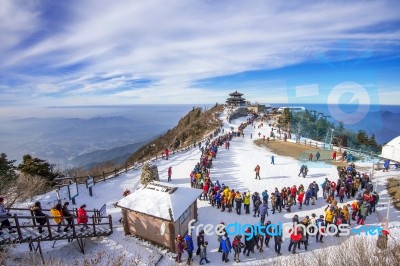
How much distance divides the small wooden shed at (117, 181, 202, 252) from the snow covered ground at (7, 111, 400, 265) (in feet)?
1.79

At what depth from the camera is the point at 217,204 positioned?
15.1 m

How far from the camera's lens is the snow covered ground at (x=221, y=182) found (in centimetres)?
1129

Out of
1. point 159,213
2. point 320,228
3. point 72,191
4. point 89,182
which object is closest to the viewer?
point 320,228

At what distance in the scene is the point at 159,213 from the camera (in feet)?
37.8

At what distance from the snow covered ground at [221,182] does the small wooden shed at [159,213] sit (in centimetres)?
55

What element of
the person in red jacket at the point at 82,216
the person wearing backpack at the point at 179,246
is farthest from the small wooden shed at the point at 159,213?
the person in red jacket at the point at 82,216

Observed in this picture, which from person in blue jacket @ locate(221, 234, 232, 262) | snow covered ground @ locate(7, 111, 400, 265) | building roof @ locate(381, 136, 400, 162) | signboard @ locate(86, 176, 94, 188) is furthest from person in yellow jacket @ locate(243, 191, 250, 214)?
building roof @ locate(381, 136, 400, 162)

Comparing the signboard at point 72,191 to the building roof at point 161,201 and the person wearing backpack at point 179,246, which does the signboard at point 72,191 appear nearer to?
the building roof at point 161,201

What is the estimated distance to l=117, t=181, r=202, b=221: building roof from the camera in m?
11.6

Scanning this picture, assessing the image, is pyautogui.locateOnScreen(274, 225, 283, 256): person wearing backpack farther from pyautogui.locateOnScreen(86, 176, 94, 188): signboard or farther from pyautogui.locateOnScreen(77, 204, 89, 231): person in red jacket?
pyautogui.locateOnScreen(86, 176, 94, 188): signboard

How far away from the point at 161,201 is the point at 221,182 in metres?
8.82

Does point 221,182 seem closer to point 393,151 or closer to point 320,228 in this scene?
point 320,228

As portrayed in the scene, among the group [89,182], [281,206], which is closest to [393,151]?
[281,206]

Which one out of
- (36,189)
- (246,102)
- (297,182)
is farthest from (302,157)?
(246,102)
